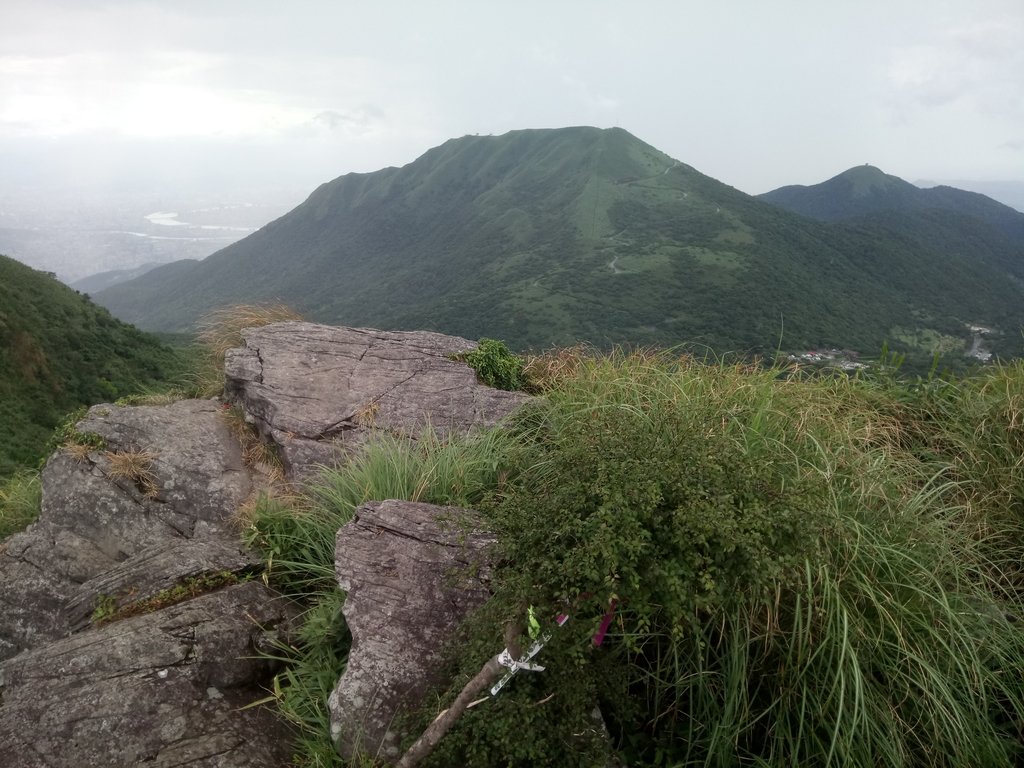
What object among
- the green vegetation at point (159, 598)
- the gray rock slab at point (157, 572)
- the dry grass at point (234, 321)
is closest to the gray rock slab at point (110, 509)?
the gray rock slab at point (157, 572)

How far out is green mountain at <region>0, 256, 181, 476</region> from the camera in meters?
39.3

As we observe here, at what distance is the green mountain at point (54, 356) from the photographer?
3928 cm

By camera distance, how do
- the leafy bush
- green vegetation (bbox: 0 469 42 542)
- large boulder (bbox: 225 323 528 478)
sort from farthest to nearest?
1. the leafy bush
2. green vegetation (bbox: 0 469 42 542)
3. large boulder (bbox: 225 323 528 478)

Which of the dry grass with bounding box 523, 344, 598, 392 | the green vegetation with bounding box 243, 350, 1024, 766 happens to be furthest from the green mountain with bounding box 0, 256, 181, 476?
the green vegetation with bounding box 243, 350, 1024, 766

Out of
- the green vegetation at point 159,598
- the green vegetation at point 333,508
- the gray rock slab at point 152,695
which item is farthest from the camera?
the green vegetation at point 159,598

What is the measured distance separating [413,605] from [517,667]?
1087 mm

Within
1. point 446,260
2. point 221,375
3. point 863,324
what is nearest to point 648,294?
point 863,324

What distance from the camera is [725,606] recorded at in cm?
273

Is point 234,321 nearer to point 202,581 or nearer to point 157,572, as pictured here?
point 157,572

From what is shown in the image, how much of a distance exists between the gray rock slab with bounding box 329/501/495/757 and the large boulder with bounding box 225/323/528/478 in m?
1.75

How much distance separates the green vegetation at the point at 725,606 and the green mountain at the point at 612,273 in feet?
191

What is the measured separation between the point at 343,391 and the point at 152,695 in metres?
3.56

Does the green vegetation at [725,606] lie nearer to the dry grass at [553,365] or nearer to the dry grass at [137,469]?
the dry grass at [137,469]

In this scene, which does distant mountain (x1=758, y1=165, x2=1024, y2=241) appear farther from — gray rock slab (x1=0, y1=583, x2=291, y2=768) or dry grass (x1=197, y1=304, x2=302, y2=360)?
gray rock slab (x1=0, y1=583, x2=291, y2=768)
